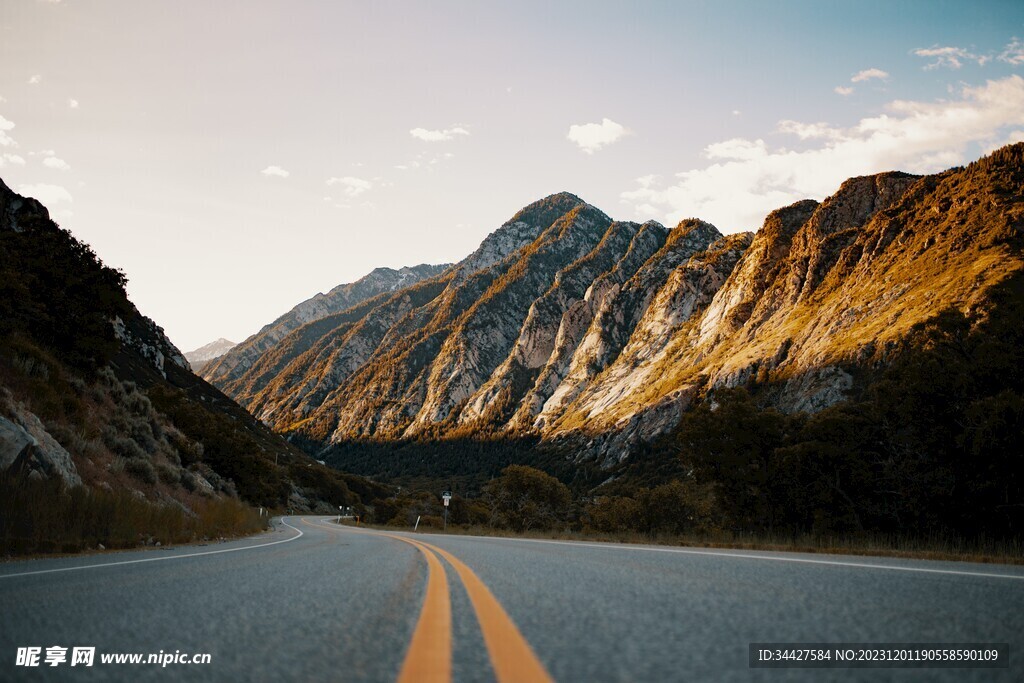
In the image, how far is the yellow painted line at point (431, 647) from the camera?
2.57 meters

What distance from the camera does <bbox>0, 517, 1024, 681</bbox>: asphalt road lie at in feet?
8.86

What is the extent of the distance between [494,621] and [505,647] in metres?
0.82

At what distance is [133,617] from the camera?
399 centimetres

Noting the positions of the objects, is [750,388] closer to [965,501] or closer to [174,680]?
[965,501]

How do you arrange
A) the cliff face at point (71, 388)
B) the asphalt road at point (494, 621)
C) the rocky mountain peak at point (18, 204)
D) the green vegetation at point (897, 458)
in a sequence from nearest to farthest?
the asphalt road at point (494, 621)
the cliff face at point (71, 388)
the green vegetation at point (897, 458)
the rocky mountain peak at point (18, 204)

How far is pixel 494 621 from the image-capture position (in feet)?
12.6

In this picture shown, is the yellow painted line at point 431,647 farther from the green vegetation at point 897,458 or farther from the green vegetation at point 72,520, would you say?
the green vegetation at point 897,458

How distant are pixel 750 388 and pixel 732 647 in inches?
5231

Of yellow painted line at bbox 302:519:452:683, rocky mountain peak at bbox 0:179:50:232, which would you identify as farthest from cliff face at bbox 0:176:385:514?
rocky mountain peak at bbox 0:179:50:232

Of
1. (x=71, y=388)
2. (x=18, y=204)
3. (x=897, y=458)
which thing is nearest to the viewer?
(x=71, y=388)

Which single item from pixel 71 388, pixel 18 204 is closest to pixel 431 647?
pixel 71 388

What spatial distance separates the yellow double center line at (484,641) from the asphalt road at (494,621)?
0.05 feet

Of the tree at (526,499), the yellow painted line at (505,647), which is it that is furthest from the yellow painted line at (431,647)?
the tree at (526,499)

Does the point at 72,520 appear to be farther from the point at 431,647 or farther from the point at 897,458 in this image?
the point at 897,458
